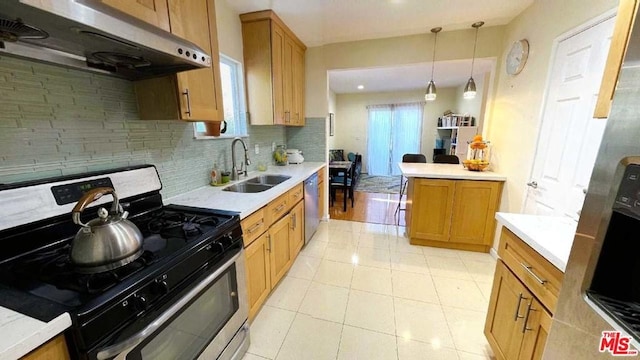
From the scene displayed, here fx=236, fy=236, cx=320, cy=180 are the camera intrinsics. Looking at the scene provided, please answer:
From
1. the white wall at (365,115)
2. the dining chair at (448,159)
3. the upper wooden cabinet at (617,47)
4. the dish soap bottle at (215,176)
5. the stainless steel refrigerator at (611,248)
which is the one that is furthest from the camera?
the white wall at (365,115)

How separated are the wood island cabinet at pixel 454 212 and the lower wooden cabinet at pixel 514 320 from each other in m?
1.37

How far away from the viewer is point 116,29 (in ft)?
2.56

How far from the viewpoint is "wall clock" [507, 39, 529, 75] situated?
7.20ft

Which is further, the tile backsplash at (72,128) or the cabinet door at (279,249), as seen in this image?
the cabinet door at (279,249)

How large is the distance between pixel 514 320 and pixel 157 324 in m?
1.61

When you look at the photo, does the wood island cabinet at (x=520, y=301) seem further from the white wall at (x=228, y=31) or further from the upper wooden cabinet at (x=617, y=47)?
the white wall at (x=228, y=31)

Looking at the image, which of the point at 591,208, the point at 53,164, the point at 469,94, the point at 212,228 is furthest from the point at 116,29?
the point at 469,94

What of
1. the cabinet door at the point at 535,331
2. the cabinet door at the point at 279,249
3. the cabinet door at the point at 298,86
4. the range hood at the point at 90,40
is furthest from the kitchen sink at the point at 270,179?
the cabinet door at the point at 535,331

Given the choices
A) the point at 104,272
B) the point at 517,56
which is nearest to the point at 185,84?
the point at 104,272

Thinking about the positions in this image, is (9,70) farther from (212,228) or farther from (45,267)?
(212,228)

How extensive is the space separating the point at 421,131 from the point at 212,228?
6805 mm

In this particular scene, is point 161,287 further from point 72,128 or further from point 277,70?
point 277,70

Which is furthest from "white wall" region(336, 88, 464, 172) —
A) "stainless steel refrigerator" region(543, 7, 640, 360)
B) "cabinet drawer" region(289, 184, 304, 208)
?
"stainless steel refrigerator" region(543, 7, 640, 360)

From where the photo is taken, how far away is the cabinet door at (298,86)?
9.86 ft
